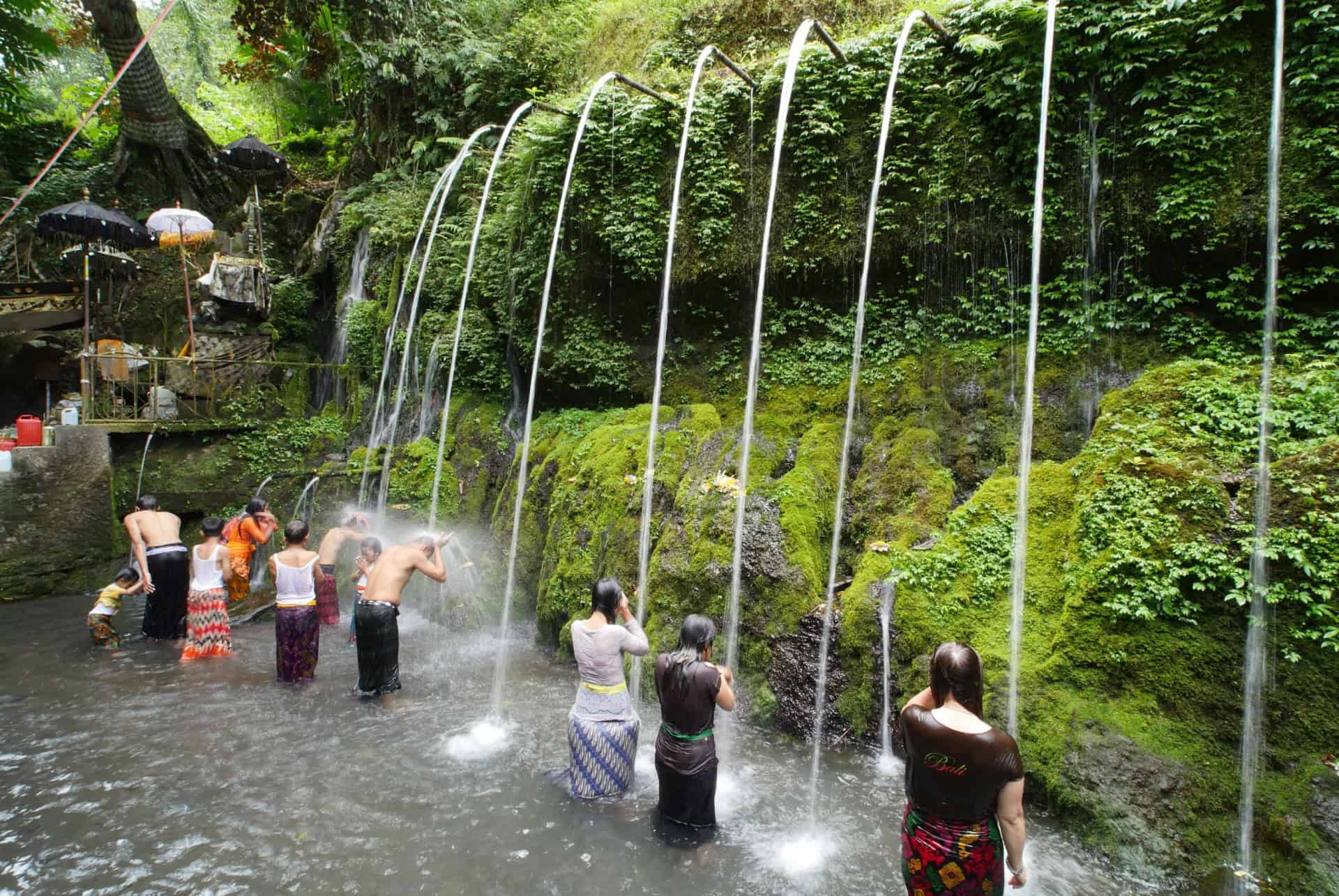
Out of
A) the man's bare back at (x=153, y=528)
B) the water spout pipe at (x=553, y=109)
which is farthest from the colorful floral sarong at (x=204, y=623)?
the water spout pipe at (x=553, y=109)

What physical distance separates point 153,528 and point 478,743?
5897mm

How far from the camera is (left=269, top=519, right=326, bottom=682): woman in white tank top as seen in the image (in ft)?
22.6

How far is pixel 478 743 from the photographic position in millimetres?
5723

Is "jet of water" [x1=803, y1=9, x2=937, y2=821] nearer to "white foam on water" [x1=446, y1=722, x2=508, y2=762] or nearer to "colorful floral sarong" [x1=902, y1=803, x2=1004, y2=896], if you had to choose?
"colorful floral sarong" [x1=902, y1=803, x2=1004, y2=896]

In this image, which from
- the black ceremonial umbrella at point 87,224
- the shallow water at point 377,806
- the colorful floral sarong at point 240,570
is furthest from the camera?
the black ceremonial umbrella at point 87,224

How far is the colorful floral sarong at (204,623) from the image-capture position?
7.82 m

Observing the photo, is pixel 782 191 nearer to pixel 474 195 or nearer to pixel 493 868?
pixel 474 195

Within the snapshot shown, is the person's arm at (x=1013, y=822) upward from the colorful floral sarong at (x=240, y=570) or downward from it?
upward

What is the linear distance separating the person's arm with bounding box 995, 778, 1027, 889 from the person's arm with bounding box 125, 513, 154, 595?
959 cm

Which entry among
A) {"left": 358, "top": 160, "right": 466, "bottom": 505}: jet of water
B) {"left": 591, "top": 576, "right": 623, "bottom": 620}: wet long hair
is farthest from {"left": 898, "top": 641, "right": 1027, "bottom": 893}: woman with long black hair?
{"left": 358, "top": 160, "right": 466, "bottom": 505}: jet of water

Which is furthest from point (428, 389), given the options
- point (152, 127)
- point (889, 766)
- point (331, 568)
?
point (152, 127)

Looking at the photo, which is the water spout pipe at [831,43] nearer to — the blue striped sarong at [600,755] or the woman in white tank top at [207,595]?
the blue striped sarong at [600,755]

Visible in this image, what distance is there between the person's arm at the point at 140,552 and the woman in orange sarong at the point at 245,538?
84 cm

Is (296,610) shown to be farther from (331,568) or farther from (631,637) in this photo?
(631,637)
